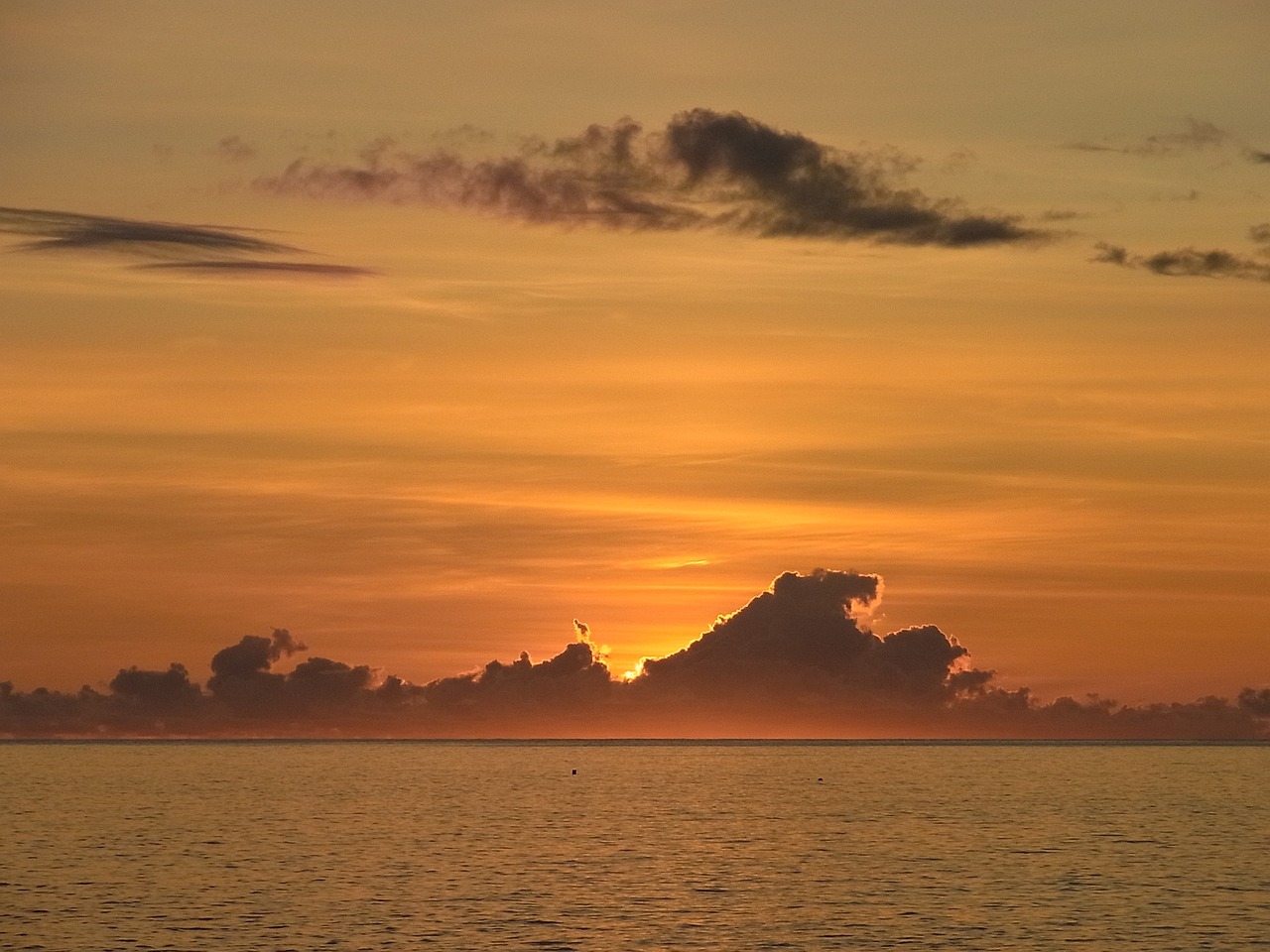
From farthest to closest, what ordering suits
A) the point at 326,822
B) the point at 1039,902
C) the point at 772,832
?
the point at 326,822 < the point at 772,832 < the point at 1039,902

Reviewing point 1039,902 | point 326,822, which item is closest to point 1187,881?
point 1039,902

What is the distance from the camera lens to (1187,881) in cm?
13200

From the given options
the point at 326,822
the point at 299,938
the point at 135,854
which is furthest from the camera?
the point at 326,822

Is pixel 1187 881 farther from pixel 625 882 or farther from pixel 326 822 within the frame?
pixel 326 822

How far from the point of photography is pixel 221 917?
107 m

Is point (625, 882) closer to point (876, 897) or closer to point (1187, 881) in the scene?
point (876, 897)

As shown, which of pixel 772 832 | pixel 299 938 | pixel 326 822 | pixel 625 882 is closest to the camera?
pixel 299 938

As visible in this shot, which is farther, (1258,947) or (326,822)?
(326,822)

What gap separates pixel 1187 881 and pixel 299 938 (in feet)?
230

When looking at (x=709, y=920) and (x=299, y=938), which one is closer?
(x=299, y=938)

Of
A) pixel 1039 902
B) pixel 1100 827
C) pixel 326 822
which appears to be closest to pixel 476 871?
pixel 1039 902

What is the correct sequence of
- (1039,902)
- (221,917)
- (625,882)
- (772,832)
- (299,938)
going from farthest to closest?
(772,832), (625,882), (1039,902), (221,917), (299,938)

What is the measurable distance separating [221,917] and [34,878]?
28.8 metres

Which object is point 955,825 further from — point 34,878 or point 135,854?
point 34,878
